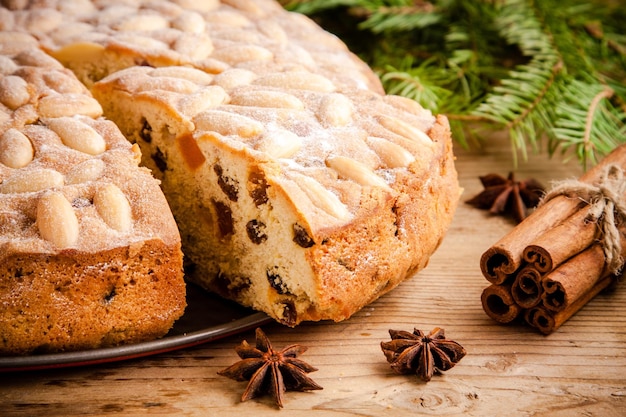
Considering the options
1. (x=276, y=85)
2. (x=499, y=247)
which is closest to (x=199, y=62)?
(x=276, y=85)

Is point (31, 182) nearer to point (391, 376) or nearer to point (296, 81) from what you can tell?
point (296, 81)

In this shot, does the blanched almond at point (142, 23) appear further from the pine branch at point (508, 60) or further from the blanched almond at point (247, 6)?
the pine branch at point (508, 60)

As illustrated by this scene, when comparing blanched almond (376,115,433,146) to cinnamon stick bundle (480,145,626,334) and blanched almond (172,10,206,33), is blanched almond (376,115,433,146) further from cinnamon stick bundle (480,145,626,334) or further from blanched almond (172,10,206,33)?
blanched almond (172,10,206,33)

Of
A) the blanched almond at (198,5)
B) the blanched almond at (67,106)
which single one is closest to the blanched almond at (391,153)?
the blanched almond at (67,106)

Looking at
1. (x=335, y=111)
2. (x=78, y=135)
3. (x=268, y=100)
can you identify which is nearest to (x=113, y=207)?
(x=78, y=135)

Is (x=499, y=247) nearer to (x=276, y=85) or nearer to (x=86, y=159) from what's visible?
(x=276, y=85)
